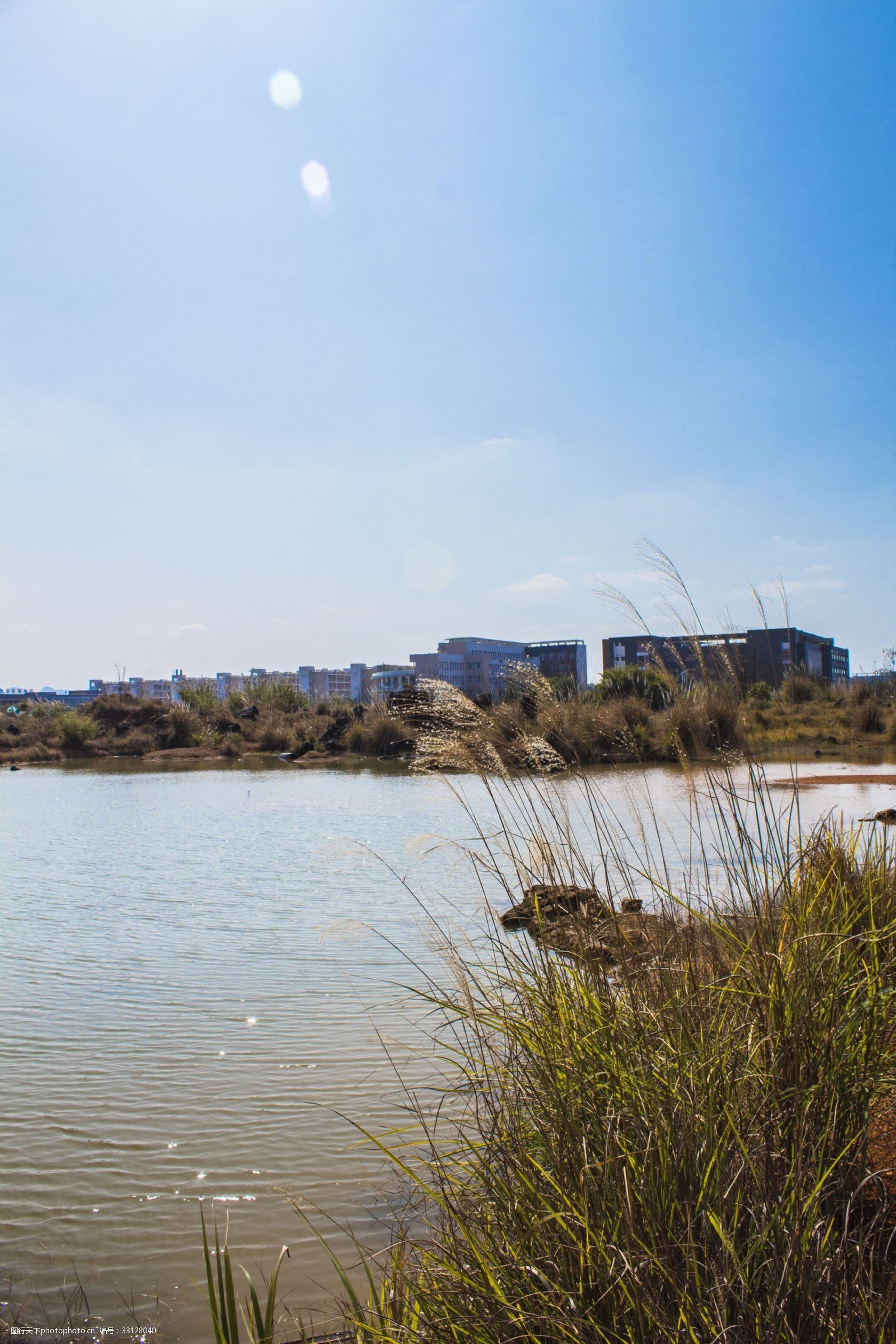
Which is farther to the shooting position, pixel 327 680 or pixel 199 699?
pixel 327 680

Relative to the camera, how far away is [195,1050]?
439 cm

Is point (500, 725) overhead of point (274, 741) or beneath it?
overhead

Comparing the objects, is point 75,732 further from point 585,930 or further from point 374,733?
point 585,930

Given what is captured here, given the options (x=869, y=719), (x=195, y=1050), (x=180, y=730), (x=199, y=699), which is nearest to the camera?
(x=195, y=1050)

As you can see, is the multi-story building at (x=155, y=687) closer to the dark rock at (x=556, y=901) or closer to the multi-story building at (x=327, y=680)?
the multi-story building at (x=327, y=680)

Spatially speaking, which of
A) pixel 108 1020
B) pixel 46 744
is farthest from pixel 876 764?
pixel 46 744

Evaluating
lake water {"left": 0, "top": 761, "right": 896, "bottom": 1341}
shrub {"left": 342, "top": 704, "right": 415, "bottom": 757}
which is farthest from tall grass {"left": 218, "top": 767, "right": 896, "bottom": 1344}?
shrub {"left": 342, "top": 704, "right": 415, "bottom": 757}

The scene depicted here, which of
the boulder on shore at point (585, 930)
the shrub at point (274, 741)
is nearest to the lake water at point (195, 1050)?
the boulder on shore at point (585, 930)

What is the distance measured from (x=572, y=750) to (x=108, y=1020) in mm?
3416

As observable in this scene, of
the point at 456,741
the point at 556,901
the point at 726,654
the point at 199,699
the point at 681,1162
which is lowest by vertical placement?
the point at 681,1162

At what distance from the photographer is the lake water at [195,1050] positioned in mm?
2797

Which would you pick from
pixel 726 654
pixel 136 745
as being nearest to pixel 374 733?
pixel 136 745

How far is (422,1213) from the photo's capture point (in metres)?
2.81

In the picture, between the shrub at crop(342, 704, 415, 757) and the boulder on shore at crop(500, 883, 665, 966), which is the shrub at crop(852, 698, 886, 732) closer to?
the shrub at crop(342, 704, 415, 757)
